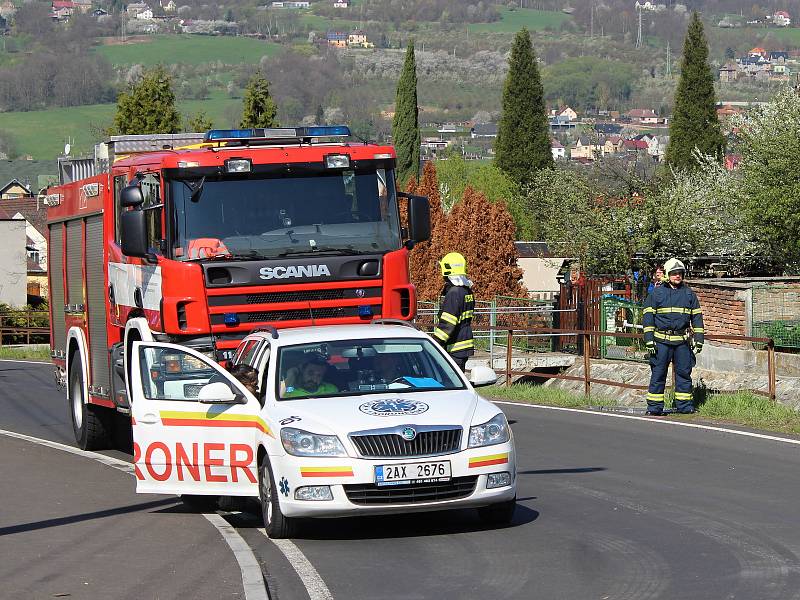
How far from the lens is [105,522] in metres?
11.5

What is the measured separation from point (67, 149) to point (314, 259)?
669 cm

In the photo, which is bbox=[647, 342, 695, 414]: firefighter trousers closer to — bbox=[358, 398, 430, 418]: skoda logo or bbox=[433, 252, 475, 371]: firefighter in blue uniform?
bbox=[433, 252, 475, 371]: firefighter in blue uniform

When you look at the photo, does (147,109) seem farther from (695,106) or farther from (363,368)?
(363,368)

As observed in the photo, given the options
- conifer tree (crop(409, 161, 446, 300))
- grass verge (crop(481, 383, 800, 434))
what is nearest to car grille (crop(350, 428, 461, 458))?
grass verge (crop(481, 383, 800, 434))

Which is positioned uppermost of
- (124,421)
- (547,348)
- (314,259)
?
(314,259)

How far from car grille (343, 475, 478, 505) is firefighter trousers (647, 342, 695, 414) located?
8.34m

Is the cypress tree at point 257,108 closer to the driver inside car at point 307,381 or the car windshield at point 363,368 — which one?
the car windshield at point 363,368

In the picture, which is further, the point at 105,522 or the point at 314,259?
the point at 314,259

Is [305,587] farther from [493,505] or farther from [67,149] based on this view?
[67,149]

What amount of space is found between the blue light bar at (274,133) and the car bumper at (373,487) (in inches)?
211

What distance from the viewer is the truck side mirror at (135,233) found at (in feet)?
46.7

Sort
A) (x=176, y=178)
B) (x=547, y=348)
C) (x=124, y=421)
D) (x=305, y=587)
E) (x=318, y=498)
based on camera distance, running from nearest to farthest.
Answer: (x=305, y=587)
(x=318, y=498)
(x=176, y=178)
(x=124, y=421)
(x=547, y=348)

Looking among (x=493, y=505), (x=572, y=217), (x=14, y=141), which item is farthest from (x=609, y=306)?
(x=14, y=141)

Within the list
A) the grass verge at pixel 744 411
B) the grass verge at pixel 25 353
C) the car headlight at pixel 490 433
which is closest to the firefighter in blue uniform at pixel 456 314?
the grass verge at pixel 744 411
